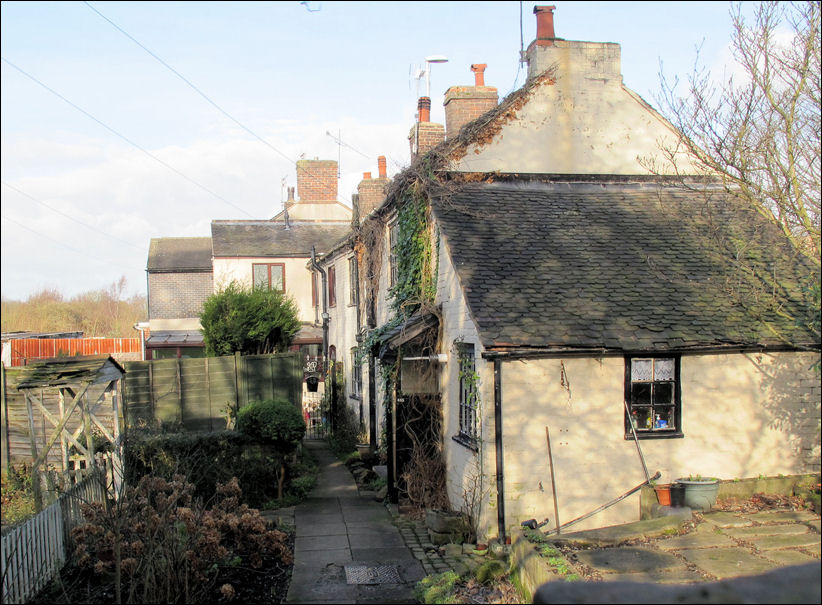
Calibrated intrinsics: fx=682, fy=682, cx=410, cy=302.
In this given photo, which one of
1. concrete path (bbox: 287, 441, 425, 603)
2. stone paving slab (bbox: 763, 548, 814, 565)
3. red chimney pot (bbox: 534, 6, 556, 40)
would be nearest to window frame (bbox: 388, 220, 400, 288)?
concrete path (bbox: 287, 441, 425, 603)

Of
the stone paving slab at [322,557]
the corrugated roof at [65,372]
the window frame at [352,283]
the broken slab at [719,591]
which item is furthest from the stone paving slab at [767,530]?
the window frame at [352,283]

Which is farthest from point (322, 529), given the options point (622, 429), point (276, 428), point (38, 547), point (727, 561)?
point (727, 561)

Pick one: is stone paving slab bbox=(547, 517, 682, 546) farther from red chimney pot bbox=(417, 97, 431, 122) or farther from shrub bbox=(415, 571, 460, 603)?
red chimney pot bbox=(417, 97, 431, 122)

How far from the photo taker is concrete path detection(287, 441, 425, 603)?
877 centimetres

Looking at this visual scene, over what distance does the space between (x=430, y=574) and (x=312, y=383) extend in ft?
53.1

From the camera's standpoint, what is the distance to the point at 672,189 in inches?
549

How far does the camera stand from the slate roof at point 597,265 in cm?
1015

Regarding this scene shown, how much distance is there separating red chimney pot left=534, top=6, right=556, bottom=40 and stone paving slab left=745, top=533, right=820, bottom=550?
1027 cm

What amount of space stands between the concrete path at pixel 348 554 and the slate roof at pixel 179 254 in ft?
77.1

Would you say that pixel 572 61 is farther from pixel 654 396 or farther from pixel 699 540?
pixel 699 540

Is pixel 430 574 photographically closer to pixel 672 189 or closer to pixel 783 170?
pixel 783 170

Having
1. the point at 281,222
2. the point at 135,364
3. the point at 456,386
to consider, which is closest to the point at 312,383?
the point at 135,364

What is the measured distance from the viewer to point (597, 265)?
37.9ft

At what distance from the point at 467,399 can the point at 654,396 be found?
9.53 ft
